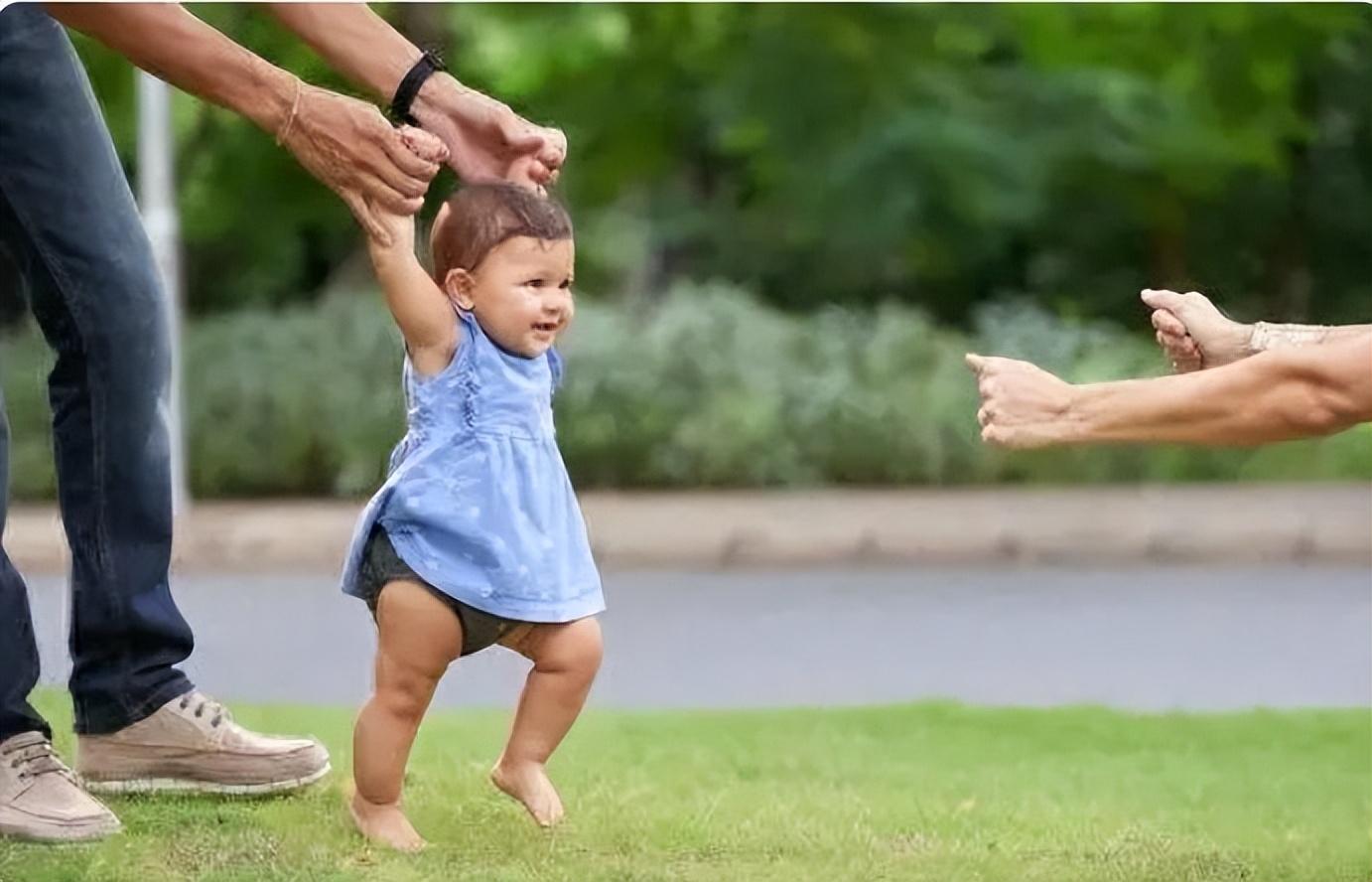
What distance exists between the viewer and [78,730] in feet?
11.2

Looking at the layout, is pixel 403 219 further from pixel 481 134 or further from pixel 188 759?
pixel 188 759

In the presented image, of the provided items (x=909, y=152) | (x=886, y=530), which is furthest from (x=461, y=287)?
(x=909, y=152)

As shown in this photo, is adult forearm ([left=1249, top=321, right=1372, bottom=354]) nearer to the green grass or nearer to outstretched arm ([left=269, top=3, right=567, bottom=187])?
the green grass

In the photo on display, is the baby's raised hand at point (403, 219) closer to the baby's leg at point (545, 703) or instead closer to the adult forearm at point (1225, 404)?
the baby's leg at point (545, 703)

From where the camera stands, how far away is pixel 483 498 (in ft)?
8.87

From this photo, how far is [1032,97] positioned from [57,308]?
8998 mm

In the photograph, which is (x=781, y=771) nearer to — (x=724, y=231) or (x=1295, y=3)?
(x=1295, y=3)

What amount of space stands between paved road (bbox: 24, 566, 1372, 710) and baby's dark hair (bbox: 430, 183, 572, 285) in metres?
1.51

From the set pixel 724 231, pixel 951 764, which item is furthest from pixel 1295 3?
pixel 951 764

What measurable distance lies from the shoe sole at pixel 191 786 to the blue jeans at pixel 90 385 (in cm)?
9

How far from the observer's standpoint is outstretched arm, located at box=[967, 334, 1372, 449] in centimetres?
244

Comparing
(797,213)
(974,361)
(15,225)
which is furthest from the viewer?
(797,213)

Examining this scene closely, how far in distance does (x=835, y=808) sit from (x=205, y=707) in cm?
105

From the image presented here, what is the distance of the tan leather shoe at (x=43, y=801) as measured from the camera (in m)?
3.02
